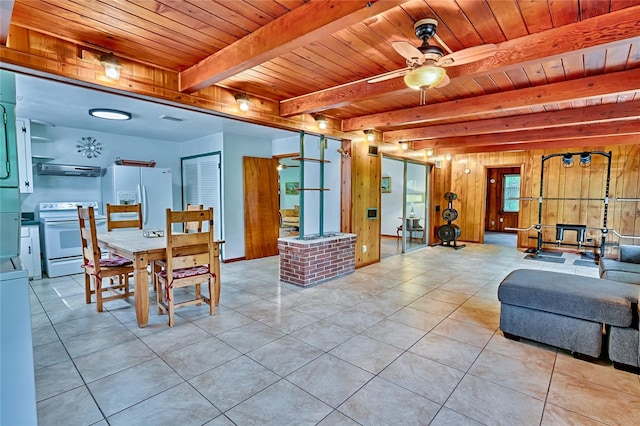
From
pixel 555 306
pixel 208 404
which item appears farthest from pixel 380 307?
pixel 208 404

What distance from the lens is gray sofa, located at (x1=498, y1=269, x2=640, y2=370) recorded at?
2.33m

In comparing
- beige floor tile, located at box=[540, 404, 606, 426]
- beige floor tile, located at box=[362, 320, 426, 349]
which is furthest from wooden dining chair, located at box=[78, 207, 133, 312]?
beige floor tile, located at box=[540, 404, 606, 426]

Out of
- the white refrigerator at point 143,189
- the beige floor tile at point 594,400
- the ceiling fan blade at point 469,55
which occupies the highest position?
the ceiling fan blade at point 469,55

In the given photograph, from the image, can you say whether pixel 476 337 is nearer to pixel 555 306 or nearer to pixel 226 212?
pixel 555 306

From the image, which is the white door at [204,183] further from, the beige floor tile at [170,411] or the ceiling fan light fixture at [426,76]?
the ceiling fan light fixture at [426,76]

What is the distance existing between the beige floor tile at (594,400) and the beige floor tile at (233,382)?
1.89 meters

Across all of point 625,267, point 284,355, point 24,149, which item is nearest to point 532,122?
point 625,267

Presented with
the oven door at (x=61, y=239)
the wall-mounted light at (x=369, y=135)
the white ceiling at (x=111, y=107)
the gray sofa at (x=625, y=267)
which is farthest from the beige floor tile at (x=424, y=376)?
the oven door at (x=61, y=239)

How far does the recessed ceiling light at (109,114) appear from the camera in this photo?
13.7 ft

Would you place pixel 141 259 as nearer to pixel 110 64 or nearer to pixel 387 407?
pixel 110 64

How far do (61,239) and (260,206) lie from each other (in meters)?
3.16

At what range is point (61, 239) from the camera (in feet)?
15.6

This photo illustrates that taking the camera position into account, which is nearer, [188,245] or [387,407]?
[387,407]

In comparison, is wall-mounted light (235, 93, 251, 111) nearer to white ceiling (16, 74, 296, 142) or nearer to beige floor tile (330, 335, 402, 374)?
white ceiling (16, 74, 296, 142)
